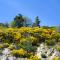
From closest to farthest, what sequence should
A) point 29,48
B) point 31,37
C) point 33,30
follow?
point 29,48 → point 31,37 → point 33,30

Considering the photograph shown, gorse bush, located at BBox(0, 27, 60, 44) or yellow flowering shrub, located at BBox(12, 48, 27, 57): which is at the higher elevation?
gorse bush, located at BBox(0, 27, 60, 44)

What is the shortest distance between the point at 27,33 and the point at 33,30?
259cm

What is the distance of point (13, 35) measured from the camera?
67500mm

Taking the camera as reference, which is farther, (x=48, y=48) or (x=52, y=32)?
(x=52, y=32)

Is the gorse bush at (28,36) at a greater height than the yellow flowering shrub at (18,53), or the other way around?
the gorse bush at (28,36)

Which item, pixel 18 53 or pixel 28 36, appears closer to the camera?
pixel 18 53

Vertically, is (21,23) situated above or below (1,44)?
above

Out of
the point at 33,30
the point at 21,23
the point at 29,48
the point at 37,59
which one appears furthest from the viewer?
the point at 21,23

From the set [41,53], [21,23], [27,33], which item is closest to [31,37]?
[27,33]

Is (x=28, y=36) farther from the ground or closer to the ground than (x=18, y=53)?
farther from the ground

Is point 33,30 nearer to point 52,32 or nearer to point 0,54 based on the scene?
point 52,32

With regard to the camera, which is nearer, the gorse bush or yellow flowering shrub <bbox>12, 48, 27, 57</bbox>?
yellow flowering shrub <bbox>12, 48, 27, 57</bbox>

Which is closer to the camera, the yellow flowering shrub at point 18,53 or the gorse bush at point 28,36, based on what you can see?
the yellow flowering shrub at point 18,53

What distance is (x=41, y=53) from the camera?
59.2 metres
